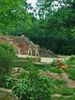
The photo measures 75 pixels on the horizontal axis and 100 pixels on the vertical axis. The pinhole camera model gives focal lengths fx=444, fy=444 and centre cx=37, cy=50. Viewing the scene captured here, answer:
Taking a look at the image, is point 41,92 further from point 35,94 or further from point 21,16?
point 21,16

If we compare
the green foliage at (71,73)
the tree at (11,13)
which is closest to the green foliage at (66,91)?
the green foliage at (71,73)

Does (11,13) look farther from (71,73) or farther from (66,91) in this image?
(66,91)

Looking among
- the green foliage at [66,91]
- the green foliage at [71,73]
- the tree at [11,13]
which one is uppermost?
the tree at [11,13]

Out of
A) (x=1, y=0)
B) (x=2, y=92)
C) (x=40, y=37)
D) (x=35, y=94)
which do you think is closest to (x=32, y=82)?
(x=35, y=94)

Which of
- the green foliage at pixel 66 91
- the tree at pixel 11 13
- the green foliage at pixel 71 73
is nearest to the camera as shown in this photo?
the green foliage at pixel 66 91

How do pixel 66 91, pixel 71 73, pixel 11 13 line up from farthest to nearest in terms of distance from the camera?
pixel 11 13 < pixel 71 73 < pixel 66 91

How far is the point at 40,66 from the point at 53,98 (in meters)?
7.85

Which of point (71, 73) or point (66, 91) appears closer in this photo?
point (66, 91)

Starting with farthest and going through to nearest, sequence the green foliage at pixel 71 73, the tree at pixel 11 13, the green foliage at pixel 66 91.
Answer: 1. the tree at pixel 11 13
2. the green foliage at pixel 71 73
3. the green foliage at pixel 66 91

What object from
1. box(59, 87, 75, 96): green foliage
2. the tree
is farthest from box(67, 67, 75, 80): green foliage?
the tree

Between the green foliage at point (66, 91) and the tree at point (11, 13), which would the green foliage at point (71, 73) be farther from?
the tree at point (11, 13)

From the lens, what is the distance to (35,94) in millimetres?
11523

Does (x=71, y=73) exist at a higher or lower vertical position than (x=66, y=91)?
lower

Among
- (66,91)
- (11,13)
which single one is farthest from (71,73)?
(66,91)
